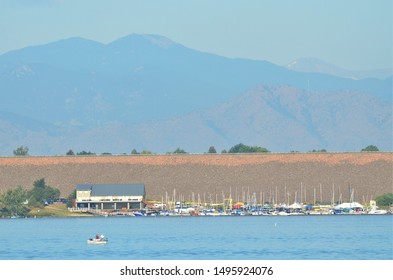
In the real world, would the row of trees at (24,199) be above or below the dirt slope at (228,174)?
below

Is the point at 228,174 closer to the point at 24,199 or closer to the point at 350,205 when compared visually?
the point at 350,205

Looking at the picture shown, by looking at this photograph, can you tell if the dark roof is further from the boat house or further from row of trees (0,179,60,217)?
row of trees (0,179,60,217)

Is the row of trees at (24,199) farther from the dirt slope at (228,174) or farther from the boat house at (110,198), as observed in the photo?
the dirt slope at (228,174)

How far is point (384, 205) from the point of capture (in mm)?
137000

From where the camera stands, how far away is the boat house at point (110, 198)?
142 meters

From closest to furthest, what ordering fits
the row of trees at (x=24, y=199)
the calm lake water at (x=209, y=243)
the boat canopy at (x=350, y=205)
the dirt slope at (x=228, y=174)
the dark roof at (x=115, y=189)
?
the calm lake water at (x=209, y=243) < the row of trees at (x=24, y=199) < the boat canopy at (x=350, y=205) < the dark roof at (x=115, y=189) < the dirt slope at (x=228, y=174)

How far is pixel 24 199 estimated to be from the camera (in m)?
134

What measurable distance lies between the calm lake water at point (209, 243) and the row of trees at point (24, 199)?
1390 inches

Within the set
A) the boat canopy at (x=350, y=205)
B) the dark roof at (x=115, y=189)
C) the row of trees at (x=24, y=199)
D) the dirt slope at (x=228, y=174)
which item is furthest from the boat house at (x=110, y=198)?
the boat canopy at (x=350, y=205)

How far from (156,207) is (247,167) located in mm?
13801

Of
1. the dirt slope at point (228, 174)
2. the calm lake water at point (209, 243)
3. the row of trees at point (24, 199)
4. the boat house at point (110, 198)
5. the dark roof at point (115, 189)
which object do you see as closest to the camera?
the calm lake water at point (209, 243)

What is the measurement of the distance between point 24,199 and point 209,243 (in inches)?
2632

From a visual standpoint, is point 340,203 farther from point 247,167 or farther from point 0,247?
point 0,247
